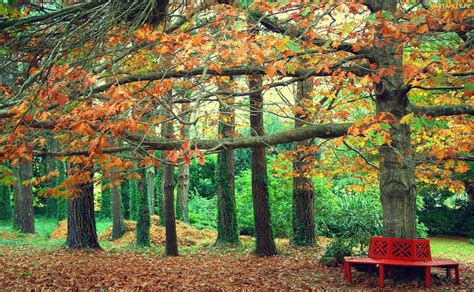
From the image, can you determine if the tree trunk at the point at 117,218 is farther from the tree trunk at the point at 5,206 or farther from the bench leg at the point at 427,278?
the bench leg at the point at 427,278

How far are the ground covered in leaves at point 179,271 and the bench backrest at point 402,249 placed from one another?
398 mm

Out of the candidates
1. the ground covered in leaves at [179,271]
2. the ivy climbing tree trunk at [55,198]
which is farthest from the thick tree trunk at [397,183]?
the ivy climbing tree trunk at [55,198]

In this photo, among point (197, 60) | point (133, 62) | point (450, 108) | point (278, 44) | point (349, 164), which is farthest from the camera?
point (349, 164)

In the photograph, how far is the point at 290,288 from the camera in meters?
8.94

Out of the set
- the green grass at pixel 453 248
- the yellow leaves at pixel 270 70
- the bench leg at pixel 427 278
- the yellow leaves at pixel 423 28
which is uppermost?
the yellow leaves at pixel 423 28

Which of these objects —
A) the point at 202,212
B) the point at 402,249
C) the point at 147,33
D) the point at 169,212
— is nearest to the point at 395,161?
the point at 402,249

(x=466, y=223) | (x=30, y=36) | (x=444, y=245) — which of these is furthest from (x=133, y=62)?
(x=466, y=223)

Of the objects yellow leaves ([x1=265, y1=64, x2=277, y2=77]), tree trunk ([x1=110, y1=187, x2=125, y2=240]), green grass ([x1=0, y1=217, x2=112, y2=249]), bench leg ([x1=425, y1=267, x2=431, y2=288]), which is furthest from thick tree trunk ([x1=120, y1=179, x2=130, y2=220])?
yellow leaves ([x1=265, y1=64, x2=277, y2=77])

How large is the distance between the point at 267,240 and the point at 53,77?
8.47 meters

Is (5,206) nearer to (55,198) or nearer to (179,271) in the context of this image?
(55,198)

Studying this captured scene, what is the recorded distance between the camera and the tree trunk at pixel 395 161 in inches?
352

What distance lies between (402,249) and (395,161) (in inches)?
59.2

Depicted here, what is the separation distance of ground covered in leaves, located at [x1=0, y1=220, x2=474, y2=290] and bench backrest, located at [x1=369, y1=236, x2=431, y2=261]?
0.40 meters

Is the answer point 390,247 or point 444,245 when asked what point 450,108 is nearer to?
point 390,247
